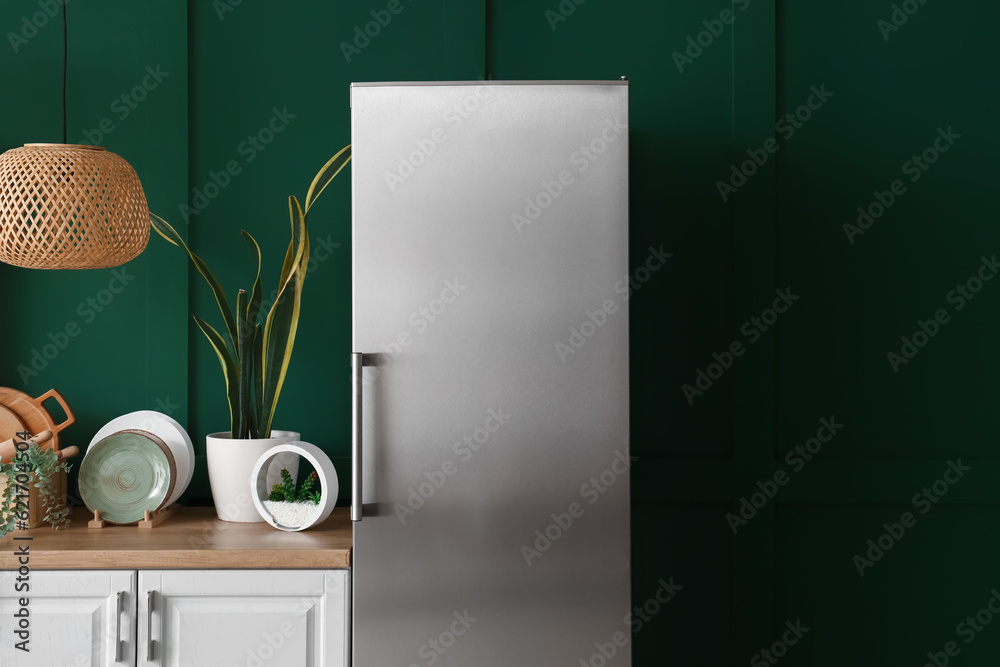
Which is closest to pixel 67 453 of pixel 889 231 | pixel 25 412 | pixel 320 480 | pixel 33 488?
pixel 33 488

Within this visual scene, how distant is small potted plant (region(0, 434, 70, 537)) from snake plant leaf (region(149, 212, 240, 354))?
537 millimetres

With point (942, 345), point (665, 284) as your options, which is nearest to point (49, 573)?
point (665, 284)

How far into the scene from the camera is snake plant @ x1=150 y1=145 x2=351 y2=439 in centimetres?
206

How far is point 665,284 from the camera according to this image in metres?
2.30

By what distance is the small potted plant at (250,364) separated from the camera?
2033 mm

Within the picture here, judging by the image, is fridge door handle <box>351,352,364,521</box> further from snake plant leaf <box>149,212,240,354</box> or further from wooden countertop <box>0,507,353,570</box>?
snake plant leaf <box>149,212,240,354</box>

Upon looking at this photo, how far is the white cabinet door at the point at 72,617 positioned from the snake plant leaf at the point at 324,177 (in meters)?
1.01

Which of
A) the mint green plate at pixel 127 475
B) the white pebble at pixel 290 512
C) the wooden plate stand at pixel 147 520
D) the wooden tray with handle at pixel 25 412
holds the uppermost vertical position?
the wooden tray with handle at pixel 25 412

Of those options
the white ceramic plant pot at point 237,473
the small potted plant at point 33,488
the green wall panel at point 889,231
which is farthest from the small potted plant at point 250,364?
the green wall panel at point 889,231

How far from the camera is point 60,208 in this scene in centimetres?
186

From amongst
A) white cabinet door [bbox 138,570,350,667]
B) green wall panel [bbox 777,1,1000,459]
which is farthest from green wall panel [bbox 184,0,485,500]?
green wall panel [bbox 777,1,1000,459]

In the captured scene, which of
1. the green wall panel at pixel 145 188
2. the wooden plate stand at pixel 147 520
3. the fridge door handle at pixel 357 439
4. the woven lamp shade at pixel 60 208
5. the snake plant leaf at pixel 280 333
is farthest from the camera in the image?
the green wall panel at pixel 145 188

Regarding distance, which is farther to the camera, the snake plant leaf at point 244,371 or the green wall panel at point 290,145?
the green wall panel at point 290,145

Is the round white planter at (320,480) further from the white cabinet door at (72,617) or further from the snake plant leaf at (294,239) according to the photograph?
the snake plant leaf at (294,239)
